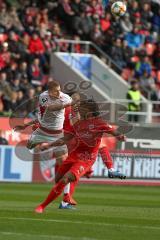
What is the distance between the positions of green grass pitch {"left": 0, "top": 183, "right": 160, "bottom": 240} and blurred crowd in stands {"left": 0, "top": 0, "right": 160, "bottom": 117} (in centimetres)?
609

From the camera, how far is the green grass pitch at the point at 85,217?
1171cm

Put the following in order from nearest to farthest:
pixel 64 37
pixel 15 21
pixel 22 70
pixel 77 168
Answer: pixel 77 168 < pixel 22 70 < pixel 15 21 < pixel 64 37

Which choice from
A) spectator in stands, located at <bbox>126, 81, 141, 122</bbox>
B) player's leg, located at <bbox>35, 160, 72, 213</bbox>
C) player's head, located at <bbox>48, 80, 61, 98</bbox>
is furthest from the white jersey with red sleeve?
spectator in stands, located at <bbox>126, 81, 141, 122</bbox>

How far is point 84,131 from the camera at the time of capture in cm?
1491

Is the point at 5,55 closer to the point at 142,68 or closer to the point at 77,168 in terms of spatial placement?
the point at 142,68

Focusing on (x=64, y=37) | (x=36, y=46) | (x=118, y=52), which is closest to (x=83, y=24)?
(x=64, y=37)

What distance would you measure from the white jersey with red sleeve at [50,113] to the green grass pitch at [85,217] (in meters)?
1.60

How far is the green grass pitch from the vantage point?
1171 cm

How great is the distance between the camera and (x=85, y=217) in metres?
14.3

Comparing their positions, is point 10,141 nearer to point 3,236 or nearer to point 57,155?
point 57,155

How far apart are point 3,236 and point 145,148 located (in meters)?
16.4

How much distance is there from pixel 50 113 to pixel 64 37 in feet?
51.9

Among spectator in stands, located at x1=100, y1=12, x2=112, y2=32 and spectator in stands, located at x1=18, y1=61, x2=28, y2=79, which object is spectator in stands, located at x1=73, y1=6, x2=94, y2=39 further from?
spectator in stands, located at x1=18, y1=61, x2=28, y2=79

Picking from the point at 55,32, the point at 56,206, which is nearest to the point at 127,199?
the point at 56,206
